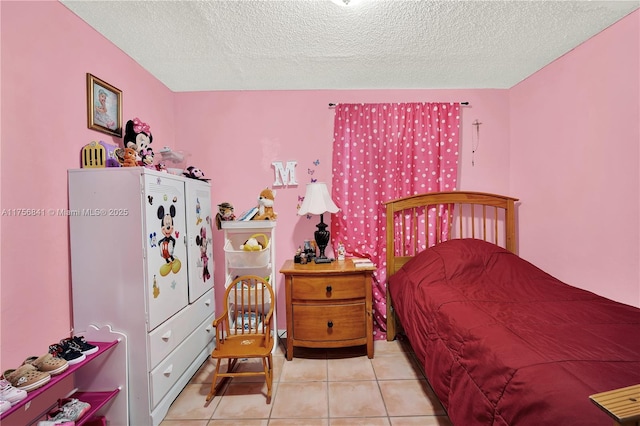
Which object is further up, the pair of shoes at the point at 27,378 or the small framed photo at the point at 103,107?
the small framed photo at the point at 103,107

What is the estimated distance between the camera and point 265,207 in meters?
2.84

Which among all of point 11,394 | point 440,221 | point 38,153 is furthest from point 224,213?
point 440,221

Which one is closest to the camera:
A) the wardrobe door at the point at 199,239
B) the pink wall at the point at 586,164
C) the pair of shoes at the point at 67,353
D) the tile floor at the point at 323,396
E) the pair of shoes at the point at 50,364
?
the pair of shoes at the point at 50,364

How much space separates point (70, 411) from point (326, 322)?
5.50 ft

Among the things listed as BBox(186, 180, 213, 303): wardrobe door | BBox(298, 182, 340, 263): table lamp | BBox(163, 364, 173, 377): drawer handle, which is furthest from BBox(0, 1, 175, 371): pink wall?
BBox(298, 182, 340, 263): table lamp

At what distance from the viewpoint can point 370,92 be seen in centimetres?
311

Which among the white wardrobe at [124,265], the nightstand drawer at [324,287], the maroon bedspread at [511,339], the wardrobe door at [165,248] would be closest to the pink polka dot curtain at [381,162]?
the nightstand drawer at [324,287]

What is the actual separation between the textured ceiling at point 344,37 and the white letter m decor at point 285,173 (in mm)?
782

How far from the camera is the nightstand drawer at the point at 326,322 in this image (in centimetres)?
256

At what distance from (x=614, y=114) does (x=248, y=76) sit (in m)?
2.88

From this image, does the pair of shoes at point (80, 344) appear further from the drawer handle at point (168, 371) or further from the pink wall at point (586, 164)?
the pink wall at point (586, 164)

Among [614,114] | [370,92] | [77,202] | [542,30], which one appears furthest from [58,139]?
[614,114]

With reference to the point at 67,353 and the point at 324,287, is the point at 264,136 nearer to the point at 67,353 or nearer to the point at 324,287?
the point at 324,287

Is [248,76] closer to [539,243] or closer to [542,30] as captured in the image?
[542,30]
